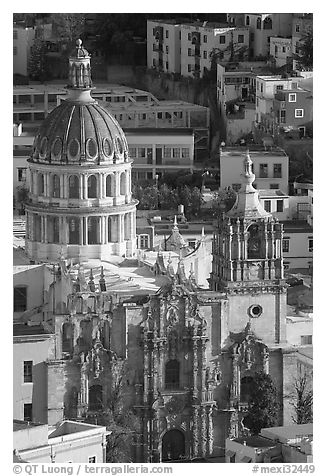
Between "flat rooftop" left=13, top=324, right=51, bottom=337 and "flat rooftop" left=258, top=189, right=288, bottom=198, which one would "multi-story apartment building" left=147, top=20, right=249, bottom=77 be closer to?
"flat rooftop" left=258, top=189, right=288, bottom=198

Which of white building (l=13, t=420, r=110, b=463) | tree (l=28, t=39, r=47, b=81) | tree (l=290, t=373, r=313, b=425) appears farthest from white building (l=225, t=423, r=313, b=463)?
tree (l=28, t=39, r=47, b=81)

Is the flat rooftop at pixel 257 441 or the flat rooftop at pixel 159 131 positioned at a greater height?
the flat rooftop at pixel 159 131

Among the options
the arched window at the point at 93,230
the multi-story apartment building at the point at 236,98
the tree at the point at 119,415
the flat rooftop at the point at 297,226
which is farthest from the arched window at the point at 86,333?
the multi-story apartment building at the point at 236,98

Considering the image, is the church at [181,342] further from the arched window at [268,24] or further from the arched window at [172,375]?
the arched window at [268,24]

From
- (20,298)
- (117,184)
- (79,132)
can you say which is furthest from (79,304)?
(79,132)

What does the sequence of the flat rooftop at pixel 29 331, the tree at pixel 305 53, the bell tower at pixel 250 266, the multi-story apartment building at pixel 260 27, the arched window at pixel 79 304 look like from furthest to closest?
1. the multi-story apartment building at pixel 260 27
2. the tree at pixel 305 53
3. the bell tower at pixel 250 266
4. the arched window at pixel 79 304
5. the flat rooftop at pixel 29 331
